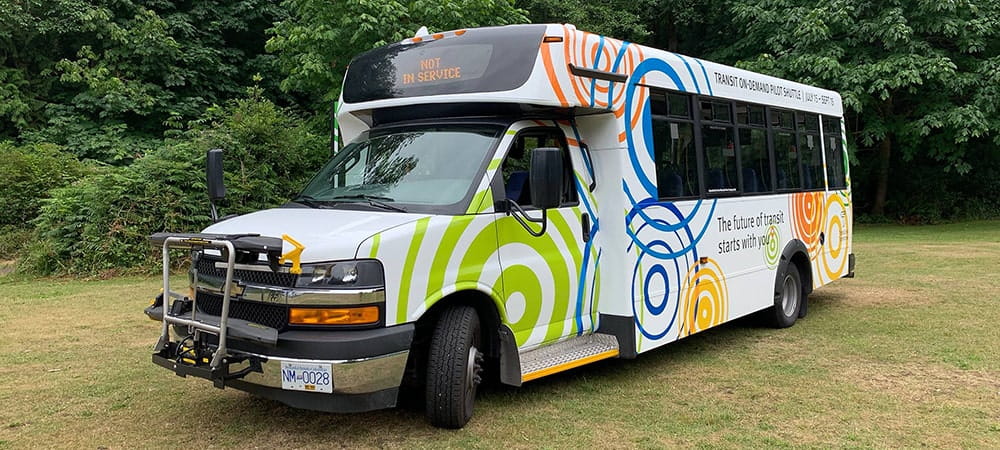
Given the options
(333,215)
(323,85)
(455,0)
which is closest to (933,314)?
(333,215)

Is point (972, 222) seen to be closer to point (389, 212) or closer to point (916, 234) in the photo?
point (916, 234)

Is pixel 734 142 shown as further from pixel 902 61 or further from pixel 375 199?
pixel 902 61

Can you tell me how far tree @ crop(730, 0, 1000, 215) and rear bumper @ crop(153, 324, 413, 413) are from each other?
18.4 metres

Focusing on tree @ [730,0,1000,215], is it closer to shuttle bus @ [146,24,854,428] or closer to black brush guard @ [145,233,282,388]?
shuttle bus @ [146,24,854,428]

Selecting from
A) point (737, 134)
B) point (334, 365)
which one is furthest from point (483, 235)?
point (737, 134)

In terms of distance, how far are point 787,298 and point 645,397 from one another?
12.2 ft

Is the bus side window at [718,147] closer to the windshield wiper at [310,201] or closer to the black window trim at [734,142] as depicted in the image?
the black window trim at [734,142]

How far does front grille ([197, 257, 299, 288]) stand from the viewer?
4.43m

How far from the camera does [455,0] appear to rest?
15.1 metres

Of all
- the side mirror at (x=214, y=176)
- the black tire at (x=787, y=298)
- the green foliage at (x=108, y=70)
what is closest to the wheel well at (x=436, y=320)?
the side mirror at (x=214, y=176)

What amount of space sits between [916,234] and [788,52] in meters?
6.08

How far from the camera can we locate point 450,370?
484 centimetres

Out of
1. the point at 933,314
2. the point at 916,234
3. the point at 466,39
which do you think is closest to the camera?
the point at 466,39

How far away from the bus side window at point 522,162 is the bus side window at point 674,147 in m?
1.10
